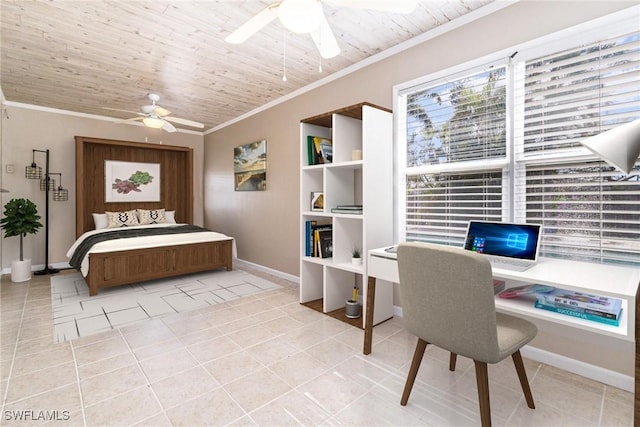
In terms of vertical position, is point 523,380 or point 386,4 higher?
point 386,4

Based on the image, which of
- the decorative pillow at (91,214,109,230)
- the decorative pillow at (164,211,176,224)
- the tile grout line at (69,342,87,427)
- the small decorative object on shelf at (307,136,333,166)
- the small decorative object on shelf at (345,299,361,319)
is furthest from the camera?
the decorative pillow at (164,211,176,224)

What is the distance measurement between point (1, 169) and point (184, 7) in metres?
4.27

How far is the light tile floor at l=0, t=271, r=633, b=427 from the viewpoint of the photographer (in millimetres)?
1601

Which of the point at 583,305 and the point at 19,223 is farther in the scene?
the point at 19,223

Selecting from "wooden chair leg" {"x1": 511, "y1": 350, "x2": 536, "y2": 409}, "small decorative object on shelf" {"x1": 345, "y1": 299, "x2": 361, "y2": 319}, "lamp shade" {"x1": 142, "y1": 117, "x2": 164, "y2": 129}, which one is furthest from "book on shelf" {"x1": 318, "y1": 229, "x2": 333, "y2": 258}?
"lamp shade" {"x1": 142, "y1": 117, "x2": 164, "y2": 129}

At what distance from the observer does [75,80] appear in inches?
144

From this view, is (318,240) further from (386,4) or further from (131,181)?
(131,181)

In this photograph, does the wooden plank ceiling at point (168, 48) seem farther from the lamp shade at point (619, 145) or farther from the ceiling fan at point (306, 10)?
the lamp shade at point (619, 145)

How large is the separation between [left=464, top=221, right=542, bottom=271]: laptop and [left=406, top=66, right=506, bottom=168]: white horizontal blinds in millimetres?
640

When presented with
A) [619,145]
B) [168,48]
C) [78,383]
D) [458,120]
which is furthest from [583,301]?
[168,48]

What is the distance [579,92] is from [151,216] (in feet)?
19.5

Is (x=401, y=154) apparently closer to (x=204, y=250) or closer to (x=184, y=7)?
(x=184, y=7)

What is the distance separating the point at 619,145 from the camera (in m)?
1.17

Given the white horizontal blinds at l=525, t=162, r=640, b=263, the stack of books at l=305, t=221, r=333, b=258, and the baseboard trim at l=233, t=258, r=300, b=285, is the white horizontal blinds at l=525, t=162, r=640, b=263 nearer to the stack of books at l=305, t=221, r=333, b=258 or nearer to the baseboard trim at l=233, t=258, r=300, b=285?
the stack of books at l=305, t=221, r=333, b=258
